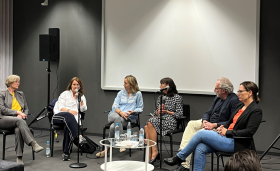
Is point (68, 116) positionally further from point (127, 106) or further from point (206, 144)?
point (206, 144)

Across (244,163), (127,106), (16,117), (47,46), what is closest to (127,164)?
(127,106)

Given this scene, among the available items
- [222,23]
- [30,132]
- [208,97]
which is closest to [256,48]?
[222,23]

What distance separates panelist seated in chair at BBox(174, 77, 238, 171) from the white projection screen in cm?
89

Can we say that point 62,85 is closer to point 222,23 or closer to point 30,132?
point 30,132

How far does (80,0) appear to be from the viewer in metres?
6.66

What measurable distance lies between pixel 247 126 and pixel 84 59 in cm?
382

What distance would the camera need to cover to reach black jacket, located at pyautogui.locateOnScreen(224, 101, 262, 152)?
11.7 feet

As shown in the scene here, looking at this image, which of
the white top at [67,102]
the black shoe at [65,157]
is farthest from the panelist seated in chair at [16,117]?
the white top at [67,102]

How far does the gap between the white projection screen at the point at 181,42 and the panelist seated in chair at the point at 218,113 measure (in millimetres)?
888

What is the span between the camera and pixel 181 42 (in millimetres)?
5645

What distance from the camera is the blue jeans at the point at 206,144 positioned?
3666 mm

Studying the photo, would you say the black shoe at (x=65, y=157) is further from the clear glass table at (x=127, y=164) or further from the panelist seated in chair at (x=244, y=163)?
the panelist seated in chair at (x=244, y=163)

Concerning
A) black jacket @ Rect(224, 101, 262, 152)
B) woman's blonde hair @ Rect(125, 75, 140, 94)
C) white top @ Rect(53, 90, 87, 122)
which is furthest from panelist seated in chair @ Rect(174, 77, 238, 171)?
white top @ Rect(53, 90, 87, 122)

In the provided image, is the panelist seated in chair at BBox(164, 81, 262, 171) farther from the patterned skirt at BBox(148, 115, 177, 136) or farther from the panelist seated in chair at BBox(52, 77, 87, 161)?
the panelist seated in chair at BBox(52, 77, 87, 161)
